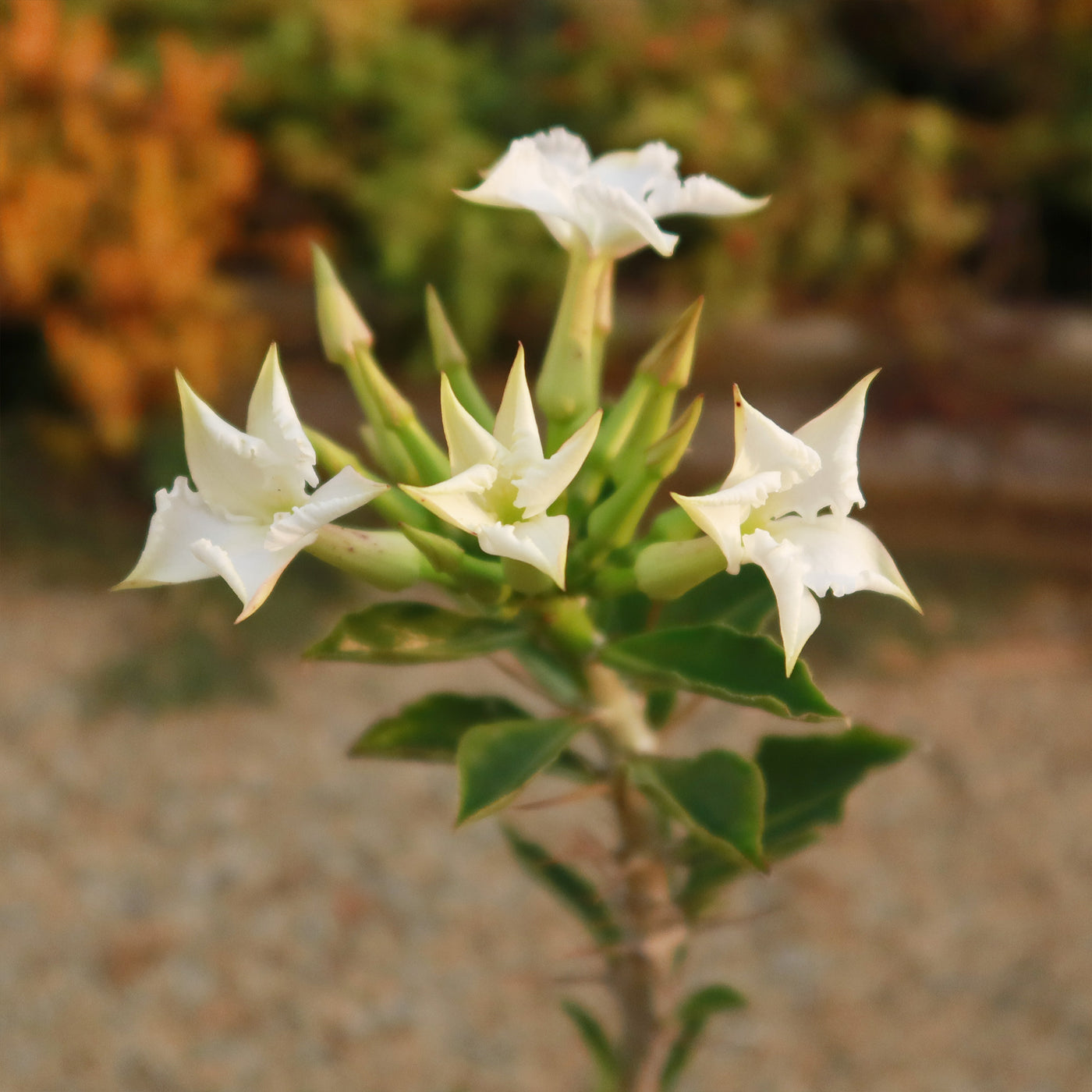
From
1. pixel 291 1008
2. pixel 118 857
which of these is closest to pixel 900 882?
pixel 291 1008

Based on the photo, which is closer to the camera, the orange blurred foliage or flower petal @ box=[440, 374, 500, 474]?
flower petal @ box=[440, 374, 500, 474]

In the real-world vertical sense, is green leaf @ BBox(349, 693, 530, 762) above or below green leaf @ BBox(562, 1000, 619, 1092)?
above

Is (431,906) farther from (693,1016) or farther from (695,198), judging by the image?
(695,198)

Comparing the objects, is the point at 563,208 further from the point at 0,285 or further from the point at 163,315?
the point at 0,285

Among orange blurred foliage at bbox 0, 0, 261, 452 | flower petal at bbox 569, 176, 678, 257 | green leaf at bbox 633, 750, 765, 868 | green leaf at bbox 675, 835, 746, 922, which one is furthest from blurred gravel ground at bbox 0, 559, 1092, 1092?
flower petal at bbox 569, 176, 678, 257

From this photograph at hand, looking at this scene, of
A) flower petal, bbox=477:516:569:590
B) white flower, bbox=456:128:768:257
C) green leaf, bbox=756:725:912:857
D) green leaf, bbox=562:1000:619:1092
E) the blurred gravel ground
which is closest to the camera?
flower petal, bbox=477:516:569:590

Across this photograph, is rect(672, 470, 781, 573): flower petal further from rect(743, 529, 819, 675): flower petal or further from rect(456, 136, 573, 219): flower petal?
rect(456, 136, 573, 219): flower petal
